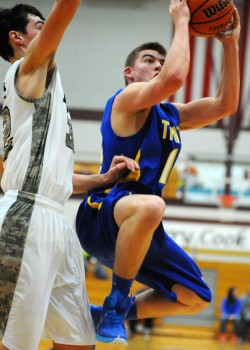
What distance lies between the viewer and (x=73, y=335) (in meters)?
4.18

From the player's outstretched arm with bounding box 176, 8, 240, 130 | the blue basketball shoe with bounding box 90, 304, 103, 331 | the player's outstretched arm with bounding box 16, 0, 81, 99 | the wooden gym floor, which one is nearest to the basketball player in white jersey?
the player's outstretched arm with bounding box 16, 0, 81, 99

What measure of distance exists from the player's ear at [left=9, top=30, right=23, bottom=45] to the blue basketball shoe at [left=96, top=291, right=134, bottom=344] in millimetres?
1691

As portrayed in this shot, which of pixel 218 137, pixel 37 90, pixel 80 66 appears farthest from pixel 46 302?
pixel 218 137

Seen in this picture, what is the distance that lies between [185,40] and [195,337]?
47.0 ft

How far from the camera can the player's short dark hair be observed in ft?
14.4

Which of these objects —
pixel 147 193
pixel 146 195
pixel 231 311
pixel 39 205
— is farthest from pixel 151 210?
pixel 231 311

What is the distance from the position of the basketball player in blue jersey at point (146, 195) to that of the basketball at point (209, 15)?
0.34 feet

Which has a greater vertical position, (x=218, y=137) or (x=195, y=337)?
(x=218, y=137)

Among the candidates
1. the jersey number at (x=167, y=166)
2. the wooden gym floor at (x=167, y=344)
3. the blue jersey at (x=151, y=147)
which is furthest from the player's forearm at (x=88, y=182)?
the wooden gym floor at (x=167, y=344)

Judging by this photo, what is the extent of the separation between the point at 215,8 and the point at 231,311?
1476 centimetres

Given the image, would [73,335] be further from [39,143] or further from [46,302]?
[39,143]

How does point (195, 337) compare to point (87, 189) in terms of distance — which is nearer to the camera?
point (87, 189)

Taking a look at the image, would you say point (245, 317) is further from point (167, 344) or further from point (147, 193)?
point (147, 193)

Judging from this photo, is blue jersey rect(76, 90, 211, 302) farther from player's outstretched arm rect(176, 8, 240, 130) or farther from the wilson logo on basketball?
the wilson logo on basketball
